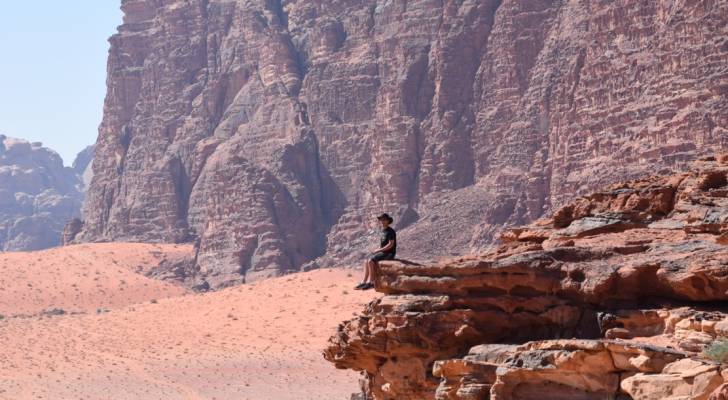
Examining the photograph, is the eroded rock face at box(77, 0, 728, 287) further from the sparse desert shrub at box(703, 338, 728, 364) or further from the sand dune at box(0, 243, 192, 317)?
the sparse desert shrub at box(703, 338, 728, 364)

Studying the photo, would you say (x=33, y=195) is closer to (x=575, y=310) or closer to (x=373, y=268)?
(x=373, y=268)

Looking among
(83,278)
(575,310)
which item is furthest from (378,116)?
(575,310)

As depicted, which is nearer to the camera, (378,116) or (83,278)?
(83,278)

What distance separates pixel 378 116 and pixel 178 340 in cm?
2840

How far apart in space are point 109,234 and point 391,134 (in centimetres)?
2405

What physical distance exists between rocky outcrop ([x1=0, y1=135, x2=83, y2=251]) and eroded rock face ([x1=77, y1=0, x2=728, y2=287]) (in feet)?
111

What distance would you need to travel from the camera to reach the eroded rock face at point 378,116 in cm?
6700

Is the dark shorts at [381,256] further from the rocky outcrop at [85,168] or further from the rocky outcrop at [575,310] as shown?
the rocky outcrop at [85,168]

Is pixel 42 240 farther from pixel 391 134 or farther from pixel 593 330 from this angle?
pixel 593 330

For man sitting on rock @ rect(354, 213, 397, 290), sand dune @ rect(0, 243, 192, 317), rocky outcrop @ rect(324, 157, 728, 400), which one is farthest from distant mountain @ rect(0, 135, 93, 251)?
rocky outcrop @ rect(324, 157, 728, 400)

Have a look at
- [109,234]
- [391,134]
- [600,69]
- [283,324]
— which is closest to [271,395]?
[283,324]

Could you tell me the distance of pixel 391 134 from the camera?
7969 cm

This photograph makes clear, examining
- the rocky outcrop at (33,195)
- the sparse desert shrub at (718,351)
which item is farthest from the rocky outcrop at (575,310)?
the rocky outcrop at (33,195)

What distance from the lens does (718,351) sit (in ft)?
47.6
